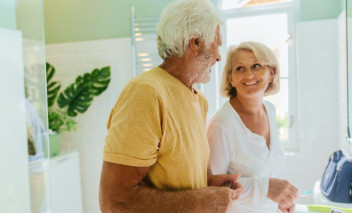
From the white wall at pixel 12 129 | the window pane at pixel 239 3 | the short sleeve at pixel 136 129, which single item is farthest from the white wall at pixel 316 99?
the white wall at pixel 12 129

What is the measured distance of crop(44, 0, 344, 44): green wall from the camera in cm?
254

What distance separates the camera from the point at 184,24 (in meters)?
0.90

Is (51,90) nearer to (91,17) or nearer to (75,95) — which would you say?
(75,95)

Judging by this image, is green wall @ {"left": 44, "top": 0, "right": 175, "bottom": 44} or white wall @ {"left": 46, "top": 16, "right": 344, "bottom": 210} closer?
white wall @ {"left": 46, "top": 16, "right": 344, "bottom": 210}

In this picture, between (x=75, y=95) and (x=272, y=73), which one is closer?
(x=272, y=73)

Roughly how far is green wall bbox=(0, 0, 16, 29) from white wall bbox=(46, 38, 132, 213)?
172cm

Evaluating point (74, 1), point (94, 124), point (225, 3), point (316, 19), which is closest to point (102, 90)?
point (94, 124)

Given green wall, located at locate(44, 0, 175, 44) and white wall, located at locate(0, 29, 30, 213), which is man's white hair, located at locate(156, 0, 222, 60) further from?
green wall, located at locate(44, 0, 175, 44)

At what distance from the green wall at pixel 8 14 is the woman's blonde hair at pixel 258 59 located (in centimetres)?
97

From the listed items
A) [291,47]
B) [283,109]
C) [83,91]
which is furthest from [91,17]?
[283,109]

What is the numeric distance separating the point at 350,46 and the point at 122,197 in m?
1.61

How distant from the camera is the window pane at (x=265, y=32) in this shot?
2324mm

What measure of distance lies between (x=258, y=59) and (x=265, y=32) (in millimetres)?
1100

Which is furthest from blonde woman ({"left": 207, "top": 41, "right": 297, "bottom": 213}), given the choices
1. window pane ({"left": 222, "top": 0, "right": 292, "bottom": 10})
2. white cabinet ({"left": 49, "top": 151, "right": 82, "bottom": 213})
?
white cabinet ({"left": 49, "top": 151, "right": 82, "bottom": 213})
